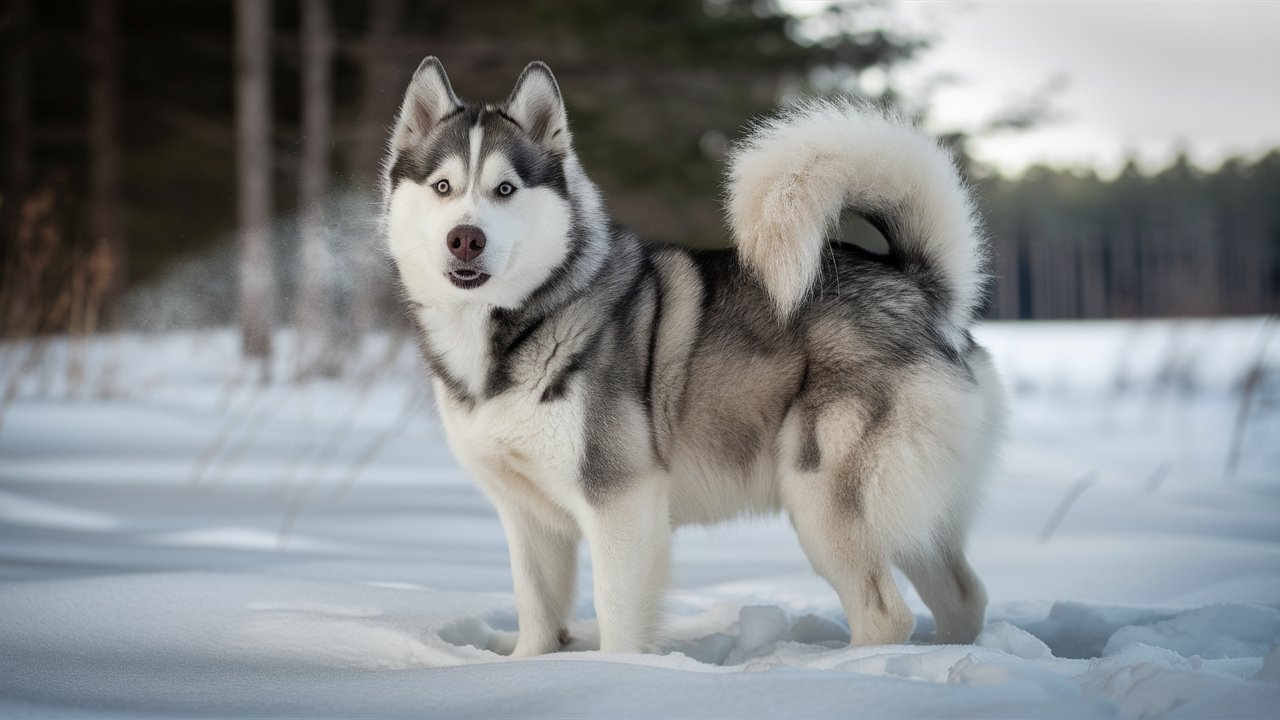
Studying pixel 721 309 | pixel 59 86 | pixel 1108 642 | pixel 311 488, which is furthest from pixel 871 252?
pixel 59 86

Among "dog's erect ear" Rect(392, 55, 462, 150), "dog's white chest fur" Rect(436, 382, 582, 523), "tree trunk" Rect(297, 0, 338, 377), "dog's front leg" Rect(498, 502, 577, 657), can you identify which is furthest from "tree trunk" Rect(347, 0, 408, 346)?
"dog's white chest fur" Rect(436, 382, 582, 523)

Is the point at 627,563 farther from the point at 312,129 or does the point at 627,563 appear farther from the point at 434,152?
the point at 312,129

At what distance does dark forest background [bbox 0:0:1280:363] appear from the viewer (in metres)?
8.38

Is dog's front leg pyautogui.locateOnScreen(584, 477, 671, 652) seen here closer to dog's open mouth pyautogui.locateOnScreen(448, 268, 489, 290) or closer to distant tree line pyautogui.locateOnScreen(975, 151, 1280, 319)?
dog's open mouth pyautogui.locateOnScreen(448, 268, 489, 290)

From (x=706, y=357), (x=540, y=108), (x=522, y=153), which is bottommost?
(x=706, y=357)

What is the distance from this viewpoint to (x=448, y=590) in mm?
3041

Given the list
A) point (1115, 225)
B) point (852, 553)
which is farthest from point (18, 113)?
point (1115, 225)

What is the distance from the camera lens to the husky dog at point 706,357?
93.0 inches

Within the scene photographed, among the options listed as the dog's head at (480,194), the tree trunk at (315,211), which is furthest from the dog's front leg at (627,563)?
the tree trunk at (315,211)

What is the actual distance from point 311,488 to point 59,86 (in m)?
14.9

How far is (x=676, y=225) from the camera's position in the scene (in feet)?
45.7

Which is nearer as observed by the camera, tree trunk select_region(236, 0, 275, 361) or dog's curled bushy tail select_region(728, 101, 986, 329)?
dog's curled bushy tail select_region(728, 101, 986, 329)

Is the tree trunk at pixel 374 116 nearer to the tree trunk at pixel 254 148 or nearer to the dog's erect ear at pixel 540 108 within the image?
the tree trunk at pixel 254 148

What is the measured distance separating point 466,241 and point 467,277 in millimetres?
97
